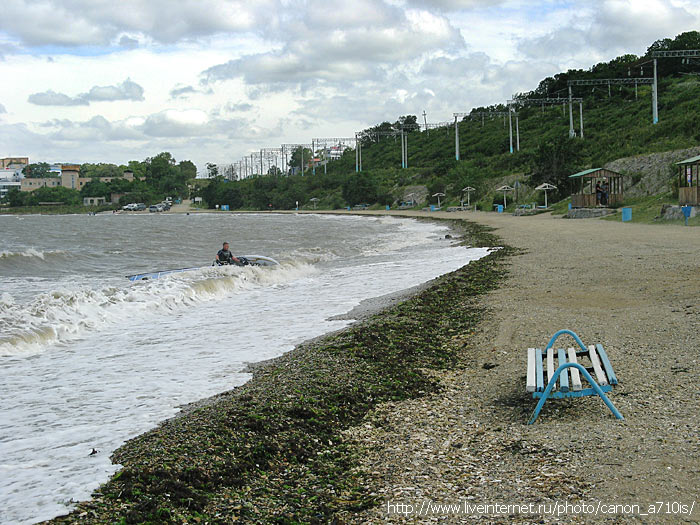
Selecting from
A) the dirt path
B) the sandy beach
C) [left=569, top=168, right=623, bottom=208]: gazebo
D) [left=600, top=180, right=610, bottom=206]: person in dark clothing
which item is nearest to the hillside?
[left=569, top=168, right=623, bottom=208]: gazebo

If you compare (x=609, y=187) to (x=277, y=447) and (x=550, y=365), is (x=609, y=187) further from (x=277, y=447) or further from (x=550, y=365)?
(x=277, y=447)

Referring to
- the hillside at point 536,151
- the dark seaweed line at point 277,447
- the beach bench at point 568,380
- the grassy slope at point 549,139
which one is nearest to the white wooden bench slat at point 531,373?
the beach bench at point 568,380

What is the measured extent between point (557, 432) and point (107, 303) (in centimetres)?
1022

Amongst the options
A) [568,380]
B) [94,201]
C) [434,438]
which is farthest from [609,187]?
[94,201]

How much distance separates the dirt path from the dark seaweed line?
262mm

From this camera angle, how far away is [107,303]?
1268 cm

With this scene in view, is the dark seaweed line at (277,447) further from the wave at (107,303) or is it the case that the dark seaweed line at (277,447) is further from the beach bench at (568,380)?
the wave at (107,303)

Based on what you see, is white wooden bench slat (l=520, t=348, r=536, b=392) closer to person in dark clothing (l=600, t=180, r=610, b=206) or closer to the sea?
the sea

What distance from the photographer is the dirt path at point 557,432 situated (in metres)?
3.77

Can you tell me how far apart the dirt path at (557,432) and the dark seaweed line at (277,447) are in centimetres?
26

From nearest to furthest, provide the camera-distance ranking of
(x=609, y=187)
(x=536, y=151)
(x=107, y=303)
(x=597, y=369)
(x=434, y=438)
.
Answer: (x=434, y=438) < (x=597, y=369) < (x=107, y=303) < (x=609, y=187) < (x=536, y=151)

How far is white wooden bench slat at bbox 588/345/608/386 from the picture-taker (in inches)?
200

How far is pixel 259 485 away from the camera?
4258 mm

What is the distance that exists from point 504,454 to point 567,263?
11.0 metres
